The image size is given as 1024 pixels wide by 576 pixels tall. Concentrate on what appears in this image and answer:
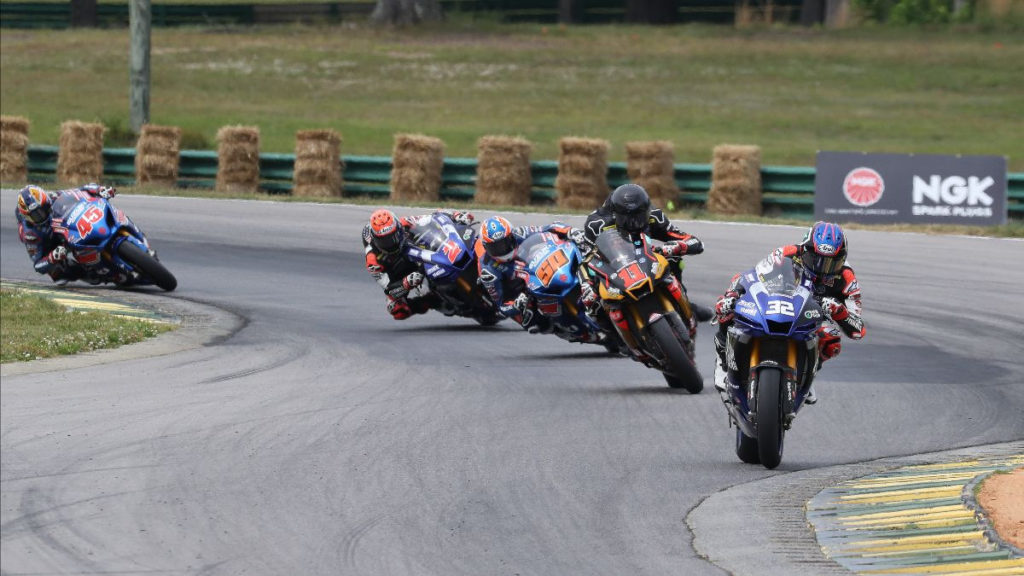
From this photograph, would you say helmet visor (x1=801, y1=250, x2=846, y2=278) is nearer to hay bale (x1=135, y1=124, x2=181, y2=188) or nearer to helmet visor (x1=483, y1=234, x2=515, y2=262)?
helmet visor (x1=483, y1=234, x2=515, y2=262)

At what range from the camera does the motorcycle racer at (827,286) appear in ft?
32.2

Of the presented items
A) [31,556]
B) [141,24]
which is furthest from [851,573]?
[141,24]

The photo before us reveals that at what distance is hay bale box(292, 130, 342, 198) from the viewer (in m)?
26.5

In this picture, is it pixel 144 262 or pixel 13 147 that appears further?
pixel 13 147

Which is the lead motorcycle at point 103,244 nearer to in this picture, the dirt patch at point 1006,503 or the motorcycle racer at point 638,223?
the motorcycle racer at point 638,223

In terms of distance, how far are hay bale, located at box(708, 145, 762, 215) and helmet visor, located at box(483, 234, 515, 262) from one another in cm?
1055

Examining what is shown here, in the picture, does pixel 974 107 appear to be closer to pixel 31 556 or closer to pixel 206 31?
pixel 206 31

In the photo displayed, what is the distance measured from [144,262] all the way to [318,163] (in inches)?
378

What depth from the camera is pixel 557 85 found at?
144 ft

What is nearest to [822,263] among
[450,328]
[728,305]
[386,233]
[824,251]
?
[824,251]

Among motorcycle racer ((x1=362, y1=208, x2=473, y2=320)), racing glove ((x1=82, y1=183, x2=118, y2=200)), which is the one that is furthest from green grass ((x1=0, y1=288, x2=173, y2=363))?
motorcycle racer ((x1=362, y1=208, x2=473, y2=320))

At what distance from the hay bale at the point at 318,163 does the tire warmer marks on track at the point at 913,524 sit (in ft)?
60.1

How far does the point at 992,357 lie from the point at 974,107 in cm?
2799

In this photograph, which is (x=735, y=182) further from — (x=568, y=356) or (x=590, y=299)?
(x=590, y=299)
